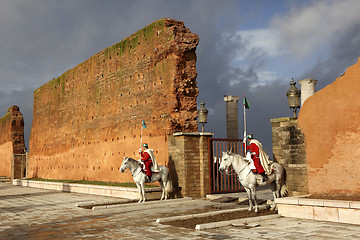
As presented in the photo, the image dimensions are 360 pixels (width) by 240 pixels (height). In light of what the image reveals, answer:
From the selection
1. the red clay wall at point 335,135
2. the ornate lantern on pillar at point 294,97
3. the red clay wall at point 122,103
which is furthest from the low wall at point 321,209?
the red clay wall at point 122,103

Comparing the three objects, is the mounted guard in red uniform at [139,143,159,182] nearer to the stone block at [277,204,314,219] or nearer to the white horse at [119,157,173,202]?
the white horse at [119,157,173,202]

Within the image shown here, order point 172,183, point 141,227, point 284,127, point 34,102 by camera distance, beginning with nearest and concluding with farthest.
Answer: point 141,227 → point 284,127 → point 172,183 → point 34,102

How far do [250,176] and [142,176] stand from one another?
3661mm

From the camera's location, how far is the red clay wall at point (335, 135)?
25.2 ft

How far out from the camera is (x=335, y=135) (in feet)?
26.2

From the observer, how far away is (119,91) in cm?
1525

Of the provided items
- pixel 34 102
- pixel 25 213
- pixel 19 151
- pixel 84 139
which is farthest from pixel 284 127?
pixel 19 151

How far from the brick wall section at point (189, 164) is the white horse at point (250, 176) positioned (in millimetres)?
3109

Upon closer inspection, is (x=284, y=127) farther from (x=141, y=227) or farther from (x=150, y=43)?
(x=150, y=43)

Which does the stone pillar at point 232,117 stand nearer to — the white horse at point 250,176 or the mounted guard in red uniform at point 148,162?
the mounted guard in red uniform at point 148,162

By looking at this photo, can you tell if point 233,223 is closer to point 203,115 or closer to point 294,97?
point 294,97

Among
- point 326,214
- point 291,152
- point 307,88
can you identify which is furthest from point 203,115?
point 326,214

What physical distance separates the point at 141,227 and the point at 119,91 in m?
9.21

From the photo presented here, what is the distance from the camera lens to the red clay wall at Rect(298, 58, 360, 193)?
7.68 metres
